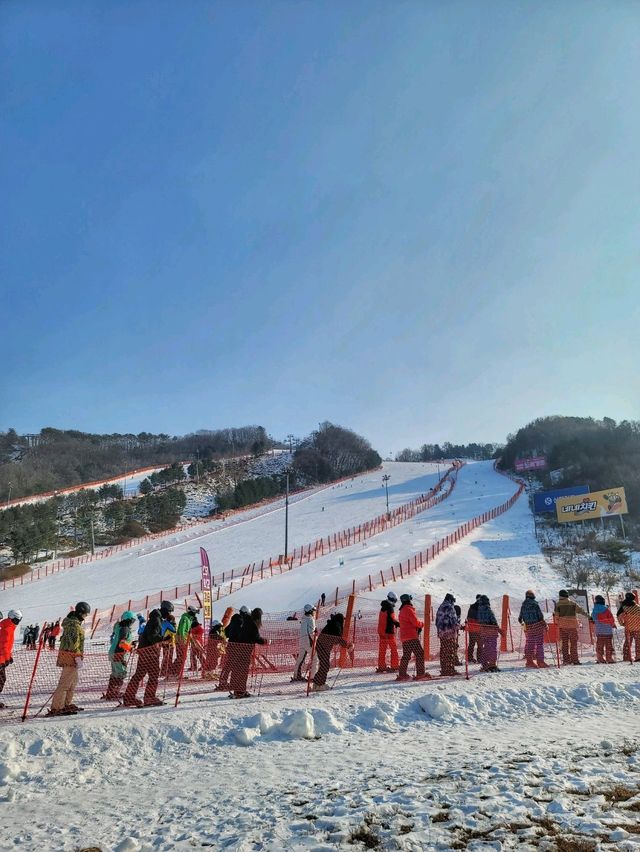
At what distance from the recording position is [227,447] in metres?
156

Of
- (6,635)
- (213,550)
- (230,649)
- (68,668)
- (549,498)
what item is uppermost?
(549,498)

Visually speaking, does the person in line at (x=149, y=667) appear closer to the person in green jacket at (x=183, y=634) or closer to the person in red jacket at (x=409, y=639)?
the person in green jacket at (x=183, y=634)

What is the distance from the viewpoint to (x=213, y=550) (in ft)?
143

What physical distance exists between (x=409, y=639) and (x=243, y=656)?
3.05 meters

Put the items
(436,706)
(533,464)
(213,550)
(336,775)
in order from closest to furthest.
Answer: (336,775) → (436,706) → (213,550) → (533,464)

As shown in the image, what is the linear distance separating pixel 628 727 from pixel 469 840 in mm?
4098

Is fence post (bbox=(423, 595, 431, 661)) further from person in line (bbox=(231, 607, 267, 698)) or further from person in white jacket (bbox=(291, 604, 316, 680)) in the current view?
person in line (bbox=(231, 607, 267, 698))

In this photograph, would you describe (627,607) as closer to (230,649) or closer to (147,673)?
(230,649)

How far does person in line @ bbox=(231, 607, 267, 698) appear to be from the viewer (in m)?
8.51

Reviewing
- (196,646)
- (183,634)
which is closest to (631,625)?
(196,646)

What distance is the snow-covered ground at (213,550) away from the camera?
3039cm

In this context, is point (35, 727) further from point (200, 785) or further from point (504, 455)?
point (504, 455)

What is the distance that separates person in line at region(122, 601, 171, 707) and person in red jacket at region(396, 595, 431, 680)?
405 cm

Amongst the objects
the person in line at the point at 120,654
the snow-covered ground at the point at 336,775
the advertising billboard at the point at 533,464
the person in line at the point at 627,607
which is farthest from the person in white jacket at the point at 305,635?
the advertising billboard at the point at 533,464
